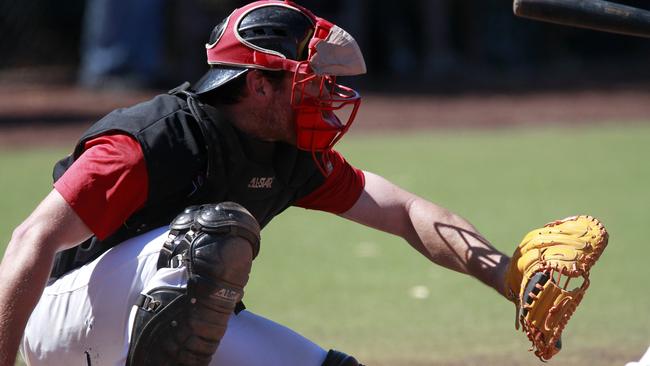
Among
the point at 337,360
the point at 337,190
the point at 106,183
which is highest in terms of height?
the point at 106,183

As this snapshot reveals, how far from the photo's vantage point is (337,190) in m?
3.88

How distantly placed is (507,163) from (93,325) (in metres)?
7.56

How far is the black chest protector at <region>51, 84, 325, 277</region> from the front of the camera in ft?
10.5

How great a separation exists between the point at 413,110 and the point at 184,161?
37.8 ft

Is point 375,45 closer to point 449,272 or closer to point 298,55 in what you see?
point 449,272

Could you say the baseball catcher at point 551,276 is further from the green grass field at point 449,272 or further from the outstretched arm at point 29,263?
the outstretched arm at point 29,263

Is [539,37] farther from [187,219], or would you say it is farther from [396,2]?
[187,219]

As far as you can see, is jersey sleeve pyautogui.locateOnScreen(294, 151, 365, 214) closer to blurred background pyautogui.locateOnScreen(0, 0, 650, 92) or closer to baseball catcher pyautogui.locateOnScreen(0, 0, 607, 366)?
baseball catcher pyautogui.locateOnScreen(0, 0, 607, 366)

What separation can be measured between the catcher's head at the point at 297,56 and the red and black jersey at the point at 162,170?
0.49 feet

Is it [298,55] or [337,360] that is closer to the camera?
[298,55]

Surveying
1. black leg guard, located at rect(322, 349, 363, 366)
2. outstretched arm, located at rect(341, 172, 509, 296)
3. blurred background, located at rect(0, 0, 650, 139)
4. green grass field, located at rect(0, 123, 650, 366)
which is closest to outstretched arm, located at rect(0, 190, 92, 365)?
black leg guard, located at rect(322, 349, 363, 366)

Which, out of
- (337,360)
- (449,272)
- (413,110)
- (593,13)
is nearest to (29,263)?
(337,360)

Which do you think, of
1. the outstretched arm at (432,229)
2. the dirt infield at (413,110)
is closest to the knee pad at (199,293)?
the outstretched arm at (432,229)

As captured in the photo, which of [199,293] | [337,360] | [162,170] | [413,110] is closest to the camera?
[199,293]
